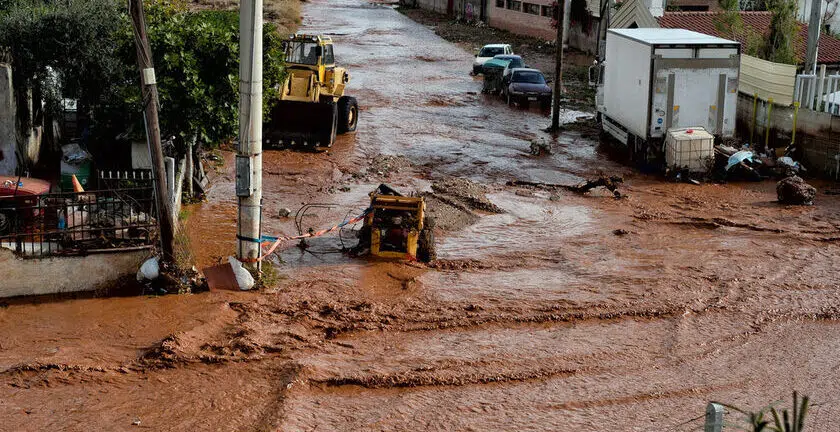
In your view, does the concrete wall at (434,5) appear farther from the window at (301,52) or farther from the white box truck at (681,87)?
the white box truck at (681,87)

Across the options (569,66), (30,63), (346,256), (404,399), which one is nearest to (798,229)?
(346,256)

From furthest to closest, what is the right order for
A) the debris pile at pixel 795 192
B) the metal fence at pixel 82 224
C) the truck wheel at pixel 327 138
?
the truck wheel at pixel 327 138 → the debris pile at pixel 795 192 → the metal fence at pixel 82 224

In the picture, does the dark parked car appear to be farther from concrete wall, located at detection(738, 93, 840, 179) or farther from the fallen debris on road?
the fallen debris on road

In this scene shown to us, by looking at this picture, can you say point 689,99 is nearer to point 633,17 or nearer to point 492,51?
point 633,17

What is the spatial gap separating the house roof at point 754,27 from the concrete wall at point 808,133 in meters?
6.19

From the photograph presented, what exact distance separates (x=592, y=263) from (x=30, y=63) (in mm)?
12772

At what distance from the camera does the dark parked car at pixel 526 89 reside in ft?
109

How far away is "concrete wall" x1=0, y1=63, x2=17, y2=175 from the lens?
18109mm

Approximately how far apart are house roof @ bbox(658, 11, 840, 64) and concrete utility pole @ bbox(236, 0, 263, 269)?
21.3m

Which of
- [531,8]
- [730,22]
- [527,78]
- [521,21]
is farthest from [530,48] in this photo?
[730,22]

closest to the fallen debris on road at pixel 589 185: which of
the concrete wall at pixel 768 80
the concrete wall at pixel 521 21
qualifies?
the concrete wall at pixel 768 80

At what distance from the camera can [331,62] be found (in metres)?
25.6

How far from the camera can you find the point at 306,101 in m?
24.3

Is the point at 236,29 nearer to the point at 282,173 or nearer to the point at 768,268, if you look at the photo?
the point at 282,173
